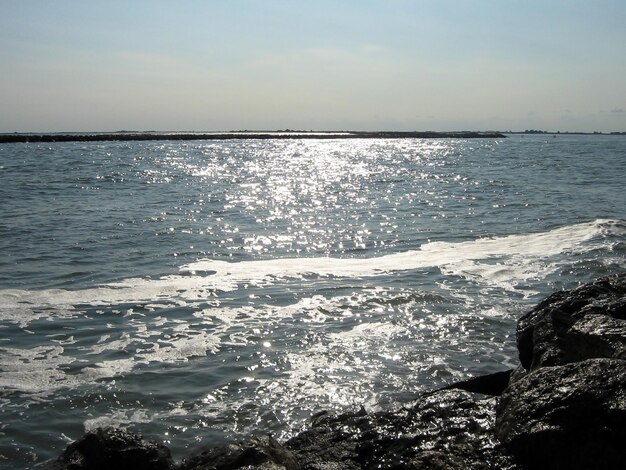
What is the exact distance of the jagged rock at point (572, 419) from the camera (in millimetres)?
4348

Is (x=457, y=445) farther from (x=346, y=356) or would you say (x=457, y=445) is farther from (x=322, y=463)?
(x=346, y=356)

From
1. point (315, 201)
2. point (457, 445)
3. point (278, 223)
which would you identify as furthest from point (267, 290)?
point (315, 201)

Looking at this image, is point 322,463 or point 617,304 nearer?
point 322,463

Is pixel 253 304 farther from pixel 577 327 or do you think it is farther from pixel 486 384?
pixel 577 327

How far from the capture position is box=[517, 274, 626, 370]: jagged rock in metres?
5.83

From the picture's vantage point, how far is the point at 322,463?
524cm

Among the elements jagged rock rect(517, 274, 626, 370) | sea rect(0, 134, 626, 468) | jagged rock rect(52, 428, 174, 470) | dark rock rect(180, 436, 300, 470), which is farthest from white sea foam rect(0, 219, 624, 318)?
dark rock rect(180, 436, 300, 470)

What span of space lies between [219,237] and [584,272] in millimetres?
10565

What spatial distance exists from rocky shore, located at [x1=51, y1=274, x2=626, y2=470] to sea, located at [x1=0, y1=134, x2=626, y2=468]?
107 cm

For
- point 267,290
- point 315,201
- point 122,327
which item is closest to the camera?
point 122,327

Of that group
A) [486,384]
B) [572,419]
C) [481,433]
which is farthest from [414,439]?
[486,384]

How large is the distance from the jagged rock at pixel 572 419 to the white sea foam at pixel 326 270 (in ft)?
26.4

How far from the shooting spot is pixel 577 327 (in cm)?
620

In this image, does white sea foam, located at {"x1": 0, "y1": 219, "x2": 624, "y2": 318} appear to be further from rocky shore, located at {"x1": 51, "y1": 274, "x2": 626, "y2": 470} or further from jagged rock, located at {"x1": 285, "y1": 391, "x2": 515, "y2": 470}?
jagged rock, located at {"x1": 285, "y1": 391, "x2": 515, "y2": 470}
